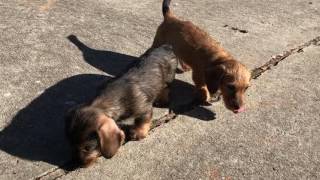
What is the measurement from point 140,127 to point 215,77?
106 centimetres

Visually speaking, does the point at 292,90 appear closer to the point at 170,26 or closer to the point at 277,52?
the point at 277,52

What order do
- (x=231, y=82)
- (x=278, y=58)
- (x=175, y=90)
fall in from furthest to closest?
(x=278, y=58)
(x=175, y=90)
(x=231, y=82)

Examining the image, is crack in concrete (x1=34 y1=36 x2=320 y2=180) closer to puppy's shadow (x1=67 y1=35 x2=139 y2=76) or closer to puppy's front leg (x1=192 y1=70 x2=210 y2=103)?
puppy's front leg (x1=192 y1=70 x2=210 y2=103)

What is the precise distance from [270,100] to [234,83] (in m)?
0.73

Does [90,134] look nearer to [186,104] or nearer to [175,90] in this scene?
[186,104]

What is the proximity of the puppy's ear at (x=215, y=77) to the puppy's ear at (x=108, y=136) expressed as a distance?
145 cm

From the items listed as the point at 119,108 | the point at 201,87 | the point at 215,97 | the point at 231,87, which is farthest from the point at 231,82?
the point at 119,108

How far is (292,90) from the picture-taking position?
630 cm

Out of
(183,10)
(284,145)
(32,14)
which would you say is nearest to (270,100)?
(284,145)

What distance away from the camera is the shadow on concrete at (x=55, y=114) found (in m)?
4.80

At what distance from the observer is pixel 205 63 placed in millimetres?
5949

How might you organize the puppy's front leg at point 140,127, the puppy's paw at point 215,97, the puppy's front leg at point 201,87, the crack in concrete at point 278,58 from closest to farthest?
the puppy's front leg at point 140,127
the puppy's front leg at point 201,87
the puppy's paw at point 215,97
the crack in concrete at point 278,58

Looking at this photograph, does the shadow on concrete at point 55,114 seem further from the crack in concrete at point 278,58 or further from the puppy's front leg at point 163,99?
the crack in concrete at point 278,58

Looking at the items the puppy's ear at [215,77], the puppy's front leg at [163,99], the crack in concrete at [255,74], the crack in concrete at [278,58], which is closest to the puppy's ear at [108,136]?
the crack in concrete at [255,74]
